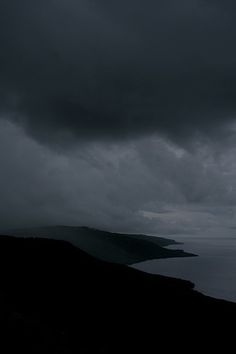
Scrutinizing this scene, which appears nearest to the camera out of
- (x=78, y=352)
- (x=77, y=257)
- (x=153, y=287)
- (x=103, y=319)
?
(x=78, y=352)

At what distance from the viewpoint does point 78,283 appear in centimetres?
8194

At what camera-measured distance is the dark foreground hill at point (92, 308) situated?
43.7 m

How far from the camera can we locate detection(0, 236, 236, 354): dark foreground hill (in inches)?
1722

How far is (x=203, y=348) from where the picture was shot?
60.0m

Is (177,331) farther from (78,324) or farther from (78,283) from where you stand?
(78,283)

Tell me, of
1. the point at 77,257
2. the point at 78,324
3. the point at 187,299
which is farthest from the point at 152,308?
the point at 77,257

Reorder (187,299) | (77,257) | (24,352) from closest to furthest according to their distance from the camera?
(24,352)
(187,299)
(77,257)

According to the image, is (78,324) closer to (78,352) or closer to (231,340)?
(78,352)

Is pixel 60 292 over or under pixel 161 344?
over

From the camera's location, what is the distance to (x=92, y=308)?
6900 cm

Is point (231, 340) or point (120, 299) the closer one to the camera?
point (231, 340)

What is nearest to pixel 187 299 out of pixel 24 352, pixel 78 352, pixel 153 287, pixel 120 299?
pixel 153 287

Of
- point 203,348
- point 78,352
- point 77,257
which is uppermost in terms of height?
point 77,257

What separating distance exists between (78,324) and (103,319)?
8095mm
